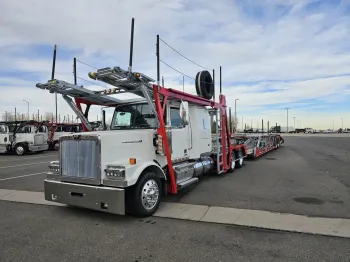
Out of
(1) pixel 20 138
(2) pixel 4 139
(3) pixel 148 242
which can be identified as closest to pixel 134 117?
(3) pixel 148 242

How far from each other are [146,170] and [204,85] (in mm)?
4128

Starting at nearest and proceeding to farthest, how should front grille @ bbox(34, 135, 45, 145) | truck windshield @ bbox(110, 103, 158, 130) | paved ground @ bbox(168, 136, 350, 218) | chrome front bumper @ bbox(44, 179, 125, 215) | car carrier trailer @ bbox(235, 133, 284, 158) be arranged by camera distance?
chrome front bumper @ bbox(44, 179, 125, 215)
paved ground @ bbox(168, 136, 350, 218)
truck windshield @ bbox(110, 103, 158, 130)
car carrier trailer @ bbox(235, 133, 284, 158)
front grille @ bbox(34, 135, 45, 145)

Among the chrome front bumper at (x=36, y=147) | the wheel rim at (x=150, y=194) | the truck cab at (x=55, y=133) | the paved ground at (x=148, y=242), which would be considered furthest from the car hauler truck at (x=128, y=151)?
the truck cab at (x=55, y=133)

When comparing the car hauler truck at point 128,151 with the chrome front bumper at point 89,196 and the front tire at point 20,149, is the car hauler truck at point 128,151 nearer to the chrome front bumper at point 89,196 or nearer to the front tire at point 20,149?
the chrome front bumper at point 89,196

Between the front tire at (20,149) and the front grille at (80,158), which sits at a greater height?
the front grille at (80,158)

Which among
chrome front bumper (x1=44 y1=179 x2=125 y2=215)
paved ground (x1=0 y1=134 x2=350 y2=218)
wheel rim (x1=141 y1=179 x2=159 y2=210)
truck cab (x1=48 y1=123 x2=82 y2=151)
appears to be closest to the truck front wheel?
wheel rim (x1=141 y1=179 x2=159 y2=210)

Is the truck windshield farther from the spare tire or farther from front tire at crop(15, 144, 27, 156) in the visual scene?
front tire at crop(15, 144, 27, 156)

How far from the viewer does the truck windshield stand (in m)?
6.43

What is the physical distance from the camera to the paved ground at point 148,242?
149 inches

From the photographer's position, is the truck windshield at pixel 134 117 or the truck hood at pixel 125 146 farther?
the truck windshield at pixel 134 117

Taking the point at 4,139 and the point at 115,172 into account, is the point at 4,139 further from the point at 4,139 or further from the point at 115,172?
the point at 115,172

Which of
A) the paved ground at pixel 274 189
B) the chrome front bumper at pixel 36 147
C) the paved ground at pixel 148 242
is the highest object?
the chrome front bumper at pixel 36 147

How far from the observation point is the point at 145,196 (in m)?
5.35

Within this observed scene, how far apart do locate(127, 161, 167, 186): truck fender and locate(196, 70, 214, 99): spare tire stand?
3.59 metres
